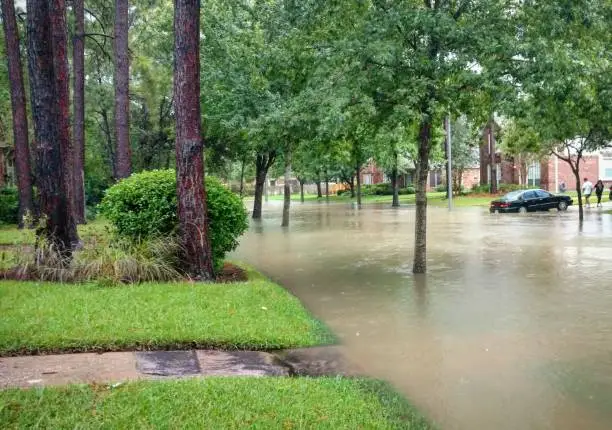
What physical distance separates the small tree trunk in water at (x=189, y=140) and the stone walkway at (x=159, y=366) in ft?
11.5

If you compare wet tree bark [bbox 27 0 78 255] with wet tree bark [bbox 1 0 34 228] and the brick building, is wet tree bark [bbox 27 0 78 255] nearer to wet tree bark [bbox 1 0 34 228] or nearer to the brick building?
wet tree bark [bbox 1 0 34 228]

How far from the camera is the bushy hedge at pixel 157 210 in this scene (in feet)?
32.3

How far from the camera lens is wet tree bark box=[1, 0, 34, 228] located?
18.2 m

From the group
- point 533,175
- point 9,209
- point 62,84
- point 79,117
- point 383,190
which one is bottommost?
point 9,209

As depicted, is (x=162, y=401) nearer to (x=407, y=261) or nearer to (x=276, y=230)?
(x=407, y=261)

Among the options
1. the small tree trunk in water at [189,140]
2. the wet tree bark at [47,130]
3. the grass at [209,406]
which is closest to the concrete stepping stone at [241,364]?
the grass at [209,406]

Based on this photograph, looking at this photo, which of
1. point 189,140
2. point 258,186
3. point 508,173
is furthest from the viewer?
point 508,173

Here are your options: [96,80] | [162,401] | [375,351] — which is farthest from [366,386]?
[96,80]

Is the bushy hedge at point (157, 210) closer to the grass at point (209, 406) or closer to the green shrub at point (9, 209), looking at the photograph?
the grass at point (209, 406)

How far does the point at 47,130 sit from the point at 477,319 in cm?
796

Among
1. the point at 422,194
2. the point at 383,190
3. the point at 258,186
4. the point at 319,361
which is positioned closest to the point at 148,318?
the point at 319,361

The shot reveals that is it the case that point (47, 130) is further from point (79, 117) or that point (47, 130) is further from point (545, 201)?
point (545, 201)

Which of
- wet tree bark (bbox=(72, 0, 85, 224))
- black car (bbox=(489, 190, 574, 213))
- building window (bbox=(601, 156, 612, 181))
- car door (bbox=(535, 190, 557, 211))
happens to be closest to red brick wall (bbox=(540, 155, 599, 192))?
building window (bbox=(601, 156, 612, 181))

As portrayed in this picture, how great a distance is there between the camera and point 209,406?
14.0 feet
